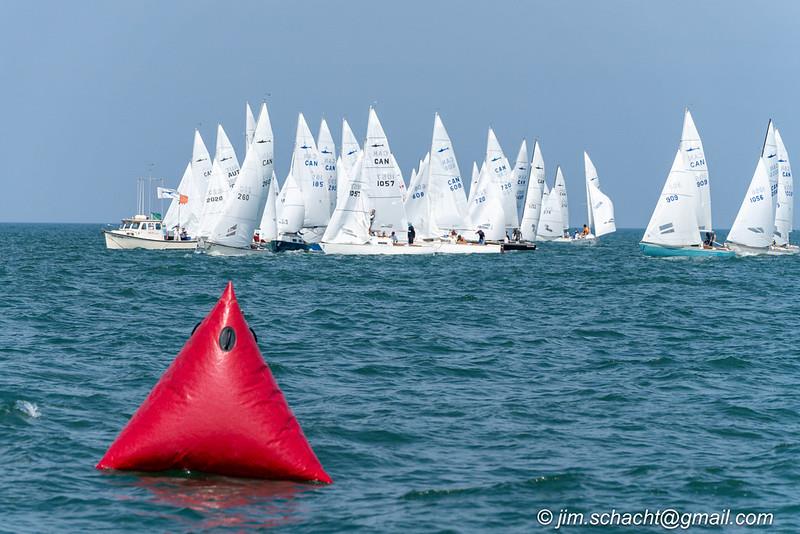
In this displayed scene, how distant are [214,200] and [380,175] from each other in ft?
32.5

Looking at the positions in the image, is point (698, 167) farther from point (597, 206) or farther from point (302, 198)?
point (597, 206)

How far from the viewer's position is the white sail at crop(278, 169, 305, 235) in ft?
225

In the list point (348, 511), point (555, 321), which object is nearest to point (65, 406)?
point (348, 511)

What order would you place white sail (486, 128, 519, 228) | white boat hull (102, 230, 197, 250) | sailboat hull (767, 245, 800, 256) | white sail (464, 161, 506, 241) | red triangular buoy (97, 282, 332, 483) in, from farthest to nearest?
white sail (486, 128, 519, 228), white sail (464, 161, 506, 241), white boat hull (102, 230, 197, 250), sailboat hull (767, 245, 800, 256), red triangular buoy (97, 282, 332, 483)

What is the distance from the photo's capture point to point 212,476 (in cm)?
1213

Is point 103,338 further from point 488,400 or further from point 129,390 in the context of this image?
point 488,400

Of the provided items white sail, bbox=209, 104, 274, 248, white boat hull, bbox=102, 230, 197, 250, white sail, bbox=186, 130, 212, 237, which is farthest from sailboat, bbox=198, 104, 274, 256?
white sail, bbox=186, 130, 212, 237

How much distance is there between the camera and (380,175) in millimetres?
63938

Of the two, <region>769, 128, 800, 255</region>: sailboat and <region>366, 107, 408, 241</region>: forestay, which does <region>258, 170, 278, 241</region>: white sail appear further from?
<region>769, 128, 800, 255</region>: sailboat

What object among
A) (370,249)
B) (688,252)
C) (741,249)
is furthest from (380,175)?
(741,249)

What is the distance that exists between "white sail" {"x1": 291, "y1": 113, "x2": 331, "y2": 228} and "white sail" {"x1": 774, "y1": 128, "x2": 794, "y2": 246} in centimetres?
2949

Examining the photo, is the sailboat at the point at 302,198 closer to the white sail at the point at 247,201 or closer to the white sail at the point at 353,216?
the white sail at the point at 353,216

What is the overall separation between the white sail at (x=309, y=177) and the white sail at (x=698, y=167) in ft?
75.4

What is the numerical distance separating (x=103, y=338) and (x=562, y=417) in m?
12.4
